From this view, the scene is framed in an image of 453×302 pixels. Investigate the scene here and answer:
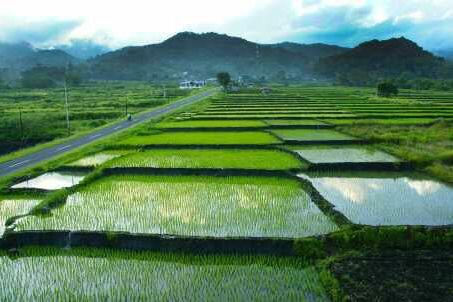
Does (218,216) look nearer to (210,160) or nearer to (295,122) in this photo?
(210,160)

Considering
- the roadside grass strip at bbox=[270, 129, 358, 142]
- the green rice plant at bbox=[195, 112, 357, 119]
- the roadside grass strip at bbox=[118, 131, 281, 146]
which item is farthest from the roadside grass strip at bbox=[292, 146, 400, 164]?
the green rice plant at bbox=[195, 112, 357, 119]

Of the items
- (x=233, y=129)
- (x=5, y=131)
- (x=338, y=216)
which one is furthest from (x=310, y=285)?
(x=5, y=131)

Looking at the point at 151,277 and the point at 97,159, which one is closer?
the point at 151,277

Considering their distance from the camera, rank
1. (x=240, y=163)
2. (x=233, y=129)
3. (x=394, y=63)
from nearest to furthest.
→ (x=240, y=163) → (x=233, y=129) → (x=394, y=63)

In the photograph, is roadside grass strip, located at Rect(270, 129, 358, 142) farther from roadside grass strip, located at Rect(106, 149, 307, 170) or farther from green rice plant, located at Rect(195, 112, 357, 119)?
green rice plant, located at Rect(195, 112, 357, 119)

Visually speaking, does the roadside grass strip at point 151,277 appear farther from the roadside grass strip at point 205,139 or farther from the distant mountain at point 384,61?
the distant mountain at point 384,61

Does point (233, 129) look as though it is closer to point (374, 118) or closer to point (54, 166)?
point (374, 118)

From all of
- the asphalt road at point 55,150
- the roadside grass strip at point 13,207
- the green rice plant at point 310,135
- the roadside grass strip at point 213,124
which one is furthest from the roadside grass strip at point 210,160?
the roadside grass strip at point 213,124

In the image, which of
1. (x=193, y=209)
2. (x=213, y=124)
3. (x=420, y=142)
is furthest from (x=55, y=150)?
(x=420, y=142)
